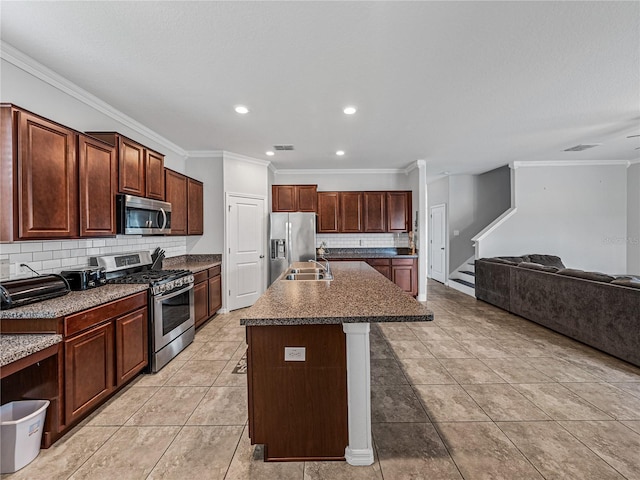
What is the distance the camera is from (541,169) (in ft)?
19.7

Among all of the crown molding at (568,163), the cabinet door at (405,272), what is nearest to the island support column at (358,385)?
the cabinet door at (405,272)

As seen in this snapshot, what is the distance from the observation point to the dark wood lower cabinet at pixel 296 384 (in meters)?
1.74

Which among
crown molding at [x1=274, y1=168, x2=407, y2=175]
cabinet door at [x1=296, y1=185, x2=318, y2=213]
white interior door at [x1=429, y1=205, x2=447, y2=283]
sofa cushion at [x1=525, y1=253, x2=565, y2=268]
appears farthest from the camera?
white interior door at [x1=429, y1=205, x2=447, y2=283]

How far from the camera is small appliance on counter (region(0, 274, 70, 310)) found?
1.86 metres

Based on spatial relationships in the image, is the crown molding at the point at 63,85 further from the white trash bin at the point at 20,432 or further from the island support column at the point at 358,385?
the island support column at the point at 358,385

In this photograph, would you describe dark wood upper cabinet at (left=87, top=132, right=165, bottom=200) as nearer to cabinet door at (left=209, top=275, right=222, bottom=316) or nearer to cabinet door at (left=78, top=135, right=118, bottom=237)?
cabinet door at (left=78, top=135, right=118, bottom=237)

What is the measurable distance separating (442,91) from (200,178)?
3771mm

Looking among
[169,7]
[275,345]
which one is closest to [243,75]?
[169,7]

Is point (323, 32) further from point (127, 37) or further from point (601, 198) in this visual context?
point (601, 198)

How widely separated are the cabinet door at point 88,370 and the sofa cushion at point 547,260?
6.30m

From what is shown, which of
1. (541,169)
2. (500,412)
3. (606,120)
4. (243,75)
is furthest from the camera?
(541,169)

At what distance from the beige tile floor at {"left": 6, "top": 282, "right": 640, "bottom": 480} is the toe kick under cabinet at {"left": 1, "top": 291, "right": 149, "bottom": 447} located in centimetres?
16

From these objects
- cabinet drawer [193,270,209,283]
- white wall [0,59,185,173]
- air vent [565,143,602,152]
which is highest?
air vent [565,143,602,152]

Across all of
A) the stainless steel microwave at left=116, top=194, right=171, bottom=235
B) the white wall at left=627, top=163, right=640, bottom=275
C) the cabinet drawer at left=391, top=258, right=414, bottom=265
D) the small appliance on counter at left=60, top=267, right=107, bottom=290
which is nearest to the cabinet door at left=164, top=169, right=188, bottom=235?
the stainless steel microwave at left=116, top=194, right=171, bottom=235
